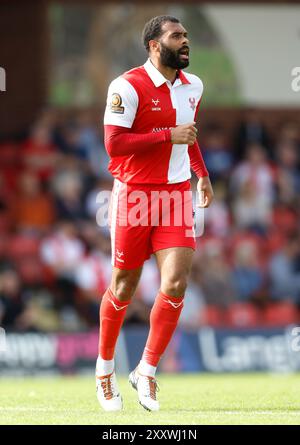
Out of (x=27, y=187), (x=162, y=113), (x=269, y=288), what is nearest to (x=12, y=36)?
(x=27, y=187)

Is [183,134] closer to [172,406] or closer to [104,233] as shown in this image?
[172,406]

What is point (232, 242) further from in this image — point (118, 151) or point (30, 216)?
point (118, 151)

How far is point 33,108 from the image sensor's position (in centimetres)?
1978

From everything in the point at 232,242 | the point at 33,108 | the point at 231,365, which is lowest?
the point at 231,365

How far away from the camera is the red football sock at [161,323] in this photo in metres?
8.30

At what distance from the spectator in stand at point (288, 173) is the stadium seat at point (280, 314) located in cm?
201

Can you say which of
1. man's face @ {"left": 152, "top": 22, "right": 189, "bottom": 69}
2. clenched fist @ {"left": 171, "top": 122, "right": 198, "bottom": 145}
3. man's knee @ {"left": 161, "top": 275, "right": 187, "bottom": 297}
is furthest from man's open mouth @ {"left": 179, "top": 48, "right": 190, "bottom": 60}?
man's knee @ {"left": 161, "top": 275, "right": 187, "bottom": 297}

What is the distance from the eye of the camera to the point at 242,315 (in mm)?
16688

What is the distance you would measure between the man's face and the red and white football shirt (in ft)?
0.44

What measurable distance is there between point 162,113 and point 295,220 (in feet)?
33.5

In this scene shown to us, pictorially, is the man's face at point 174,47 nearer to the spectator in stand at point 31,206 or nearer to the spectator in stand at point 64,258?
the spectator in stand at point 64,258

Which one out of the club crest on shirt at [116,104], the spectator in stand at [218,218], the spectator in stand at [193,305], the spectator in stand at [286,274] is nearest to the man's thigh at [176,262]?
the club crest on shirt at [116,104]
